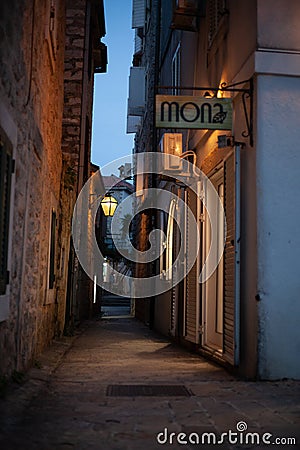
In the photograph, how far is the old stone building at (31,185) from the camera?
4539mm

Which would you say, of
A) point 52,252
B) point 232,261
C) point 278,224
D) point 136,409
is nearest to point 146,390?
point 136,409

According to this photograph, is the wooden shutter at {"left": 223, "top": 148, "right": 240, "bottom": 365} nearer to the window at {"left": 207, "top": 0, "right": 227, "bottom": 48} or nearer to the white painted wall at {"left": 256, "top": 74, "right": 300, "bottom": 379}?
the white painted wall at {"left": 256, "top": 74, "right": 300, "bottom": 379}

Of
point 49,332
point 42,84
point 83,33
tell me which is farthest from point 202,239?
point 83,33

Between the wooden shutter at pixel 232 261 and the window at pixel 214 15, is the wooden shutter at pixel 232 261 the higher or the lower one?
the lower one

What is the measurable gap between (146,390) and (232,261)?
72.8 inches

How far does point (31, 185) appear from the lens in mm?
6016

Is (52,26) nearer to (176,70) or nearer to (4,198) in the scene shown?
(4,198)

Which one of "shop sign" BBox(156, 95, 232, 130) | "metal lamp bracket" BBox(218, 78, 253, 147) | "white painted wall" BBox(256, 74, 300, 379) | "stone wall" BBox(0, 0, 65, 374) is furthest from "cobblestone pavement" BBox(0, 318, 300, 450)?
"shop sign" BBox(156, 95, 232, 130)

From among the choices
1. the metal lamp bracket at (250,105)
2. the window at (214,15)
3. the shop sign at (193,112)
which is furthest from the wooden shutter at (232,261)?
the window at (214,15)

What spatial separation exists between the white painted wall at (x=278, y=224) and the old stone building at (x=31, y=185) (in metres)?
2.35

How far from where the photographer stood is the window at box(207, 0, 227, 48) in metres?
7.38

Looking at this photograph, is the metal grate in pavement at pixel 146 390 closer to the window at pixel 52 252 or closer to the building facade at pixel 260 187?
the building facade at pixel 260 187

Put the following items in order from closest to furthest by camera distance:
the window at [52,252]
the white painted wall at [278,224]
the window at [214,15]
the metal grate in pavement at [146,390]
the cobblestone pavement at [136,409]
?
the cobblestone pavement at [136,409], the metal grate in pavement at [146,390], the white painted wall at [278,224], the window at [214,15], the window at [52,252]

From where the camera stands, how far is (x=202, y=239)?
8.26m
